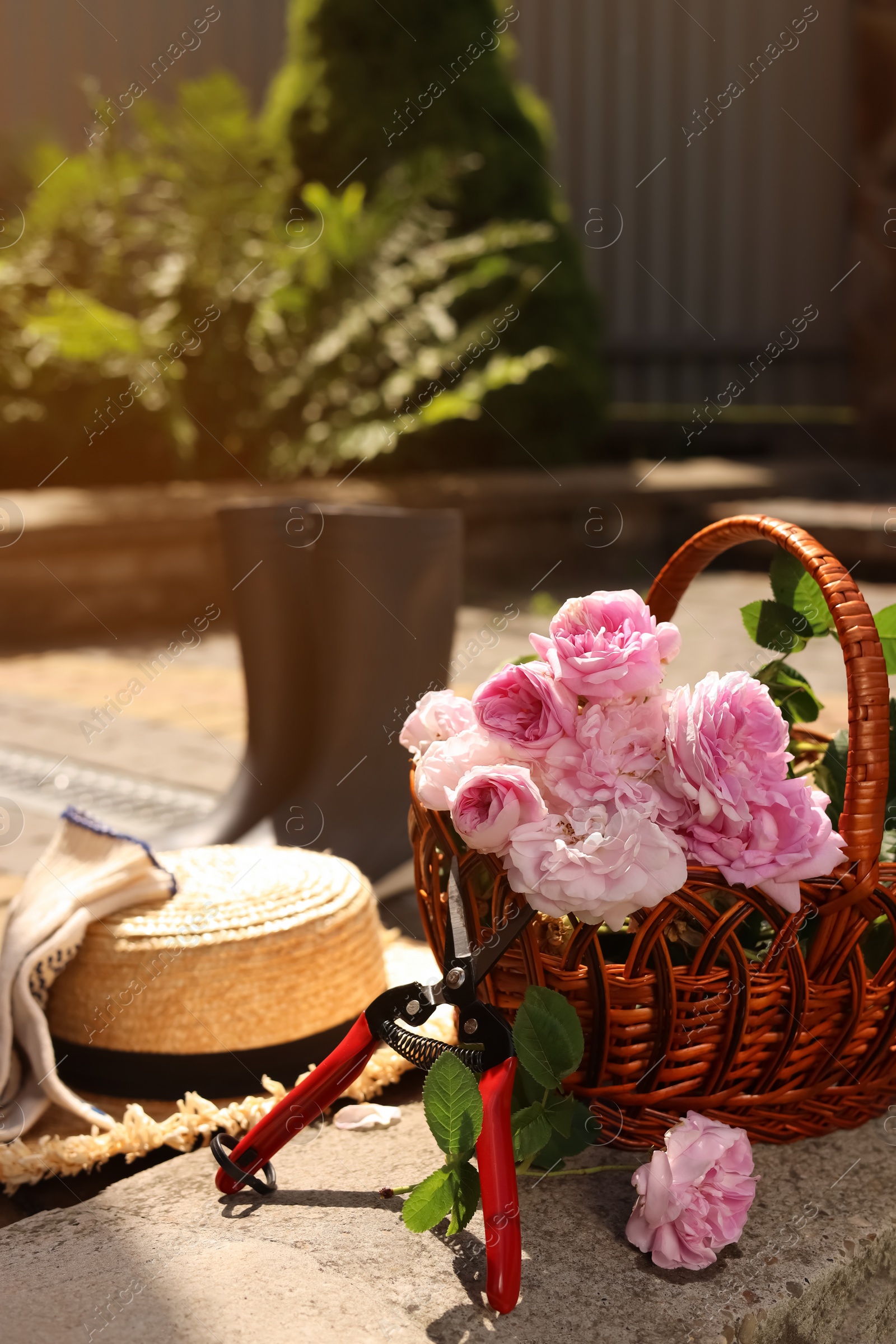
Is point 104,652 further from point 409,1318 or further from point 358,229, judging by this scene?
point 409,1318

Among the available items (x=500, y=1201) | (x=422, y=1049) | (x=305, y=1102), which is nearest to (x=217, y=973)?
(x=305, y=1102)

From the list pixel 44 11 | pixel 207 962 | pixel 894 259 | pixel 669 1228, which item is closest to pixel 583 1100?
pixel 669 1228

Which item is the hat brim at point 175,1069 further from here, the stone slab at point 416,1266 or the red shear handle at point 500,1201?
the red shear handle at point 500,1201

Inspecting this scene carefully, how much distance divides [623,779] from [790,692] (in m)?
0.45

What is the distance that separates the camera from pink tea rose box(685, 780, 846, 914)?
43.2 inches

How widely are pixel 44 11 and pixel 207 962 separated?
7061mm

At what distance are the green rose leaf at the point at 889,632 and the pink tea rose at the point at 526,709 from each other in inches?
17.0

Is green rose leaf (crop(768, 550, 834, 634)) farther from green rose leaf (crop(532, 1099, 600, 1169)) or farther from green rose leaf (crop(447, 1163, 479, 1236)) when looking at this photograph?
green rose leaf (crop(447, 1163, 479, 1236))

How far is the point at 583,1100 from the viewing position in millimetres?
1215

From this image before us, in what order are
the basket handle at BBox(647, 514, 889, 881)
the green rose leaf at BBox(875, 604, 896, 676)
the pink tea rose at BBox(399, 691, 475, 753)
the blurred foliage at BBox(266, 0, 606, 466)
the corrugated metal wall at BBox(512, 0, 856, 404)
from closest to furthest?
1. the basket handle at BBox(647, 514, 889, 881)
2. the pink tea rose at BBox(399, 691, 475, 753)
3. the green rose leaf at BBox(875, 604, 896, 676)
4. the blurred foliage at BBox(266, 0, 606, 466)
5. the corrugated metal wall at BBox(512, 0, 856, 404)

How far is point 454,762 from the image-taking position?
117 cm

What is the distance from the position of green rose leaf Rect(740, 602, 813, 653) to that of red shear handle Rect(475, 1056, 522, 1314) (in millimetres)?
630

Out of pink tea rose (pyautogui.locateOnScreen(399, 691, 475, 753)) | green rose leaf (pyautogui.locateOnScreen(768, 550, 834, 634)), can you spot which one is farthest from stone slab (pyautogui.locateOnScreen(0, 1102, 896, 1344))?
green rose leaf (pyautogui.locateOnScreen(768, 550, 834, 634))

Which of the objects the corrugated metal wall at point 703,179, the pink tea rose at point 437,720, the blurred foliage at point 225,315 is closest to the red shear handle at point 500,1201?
the pink tea rose at point 437,720
